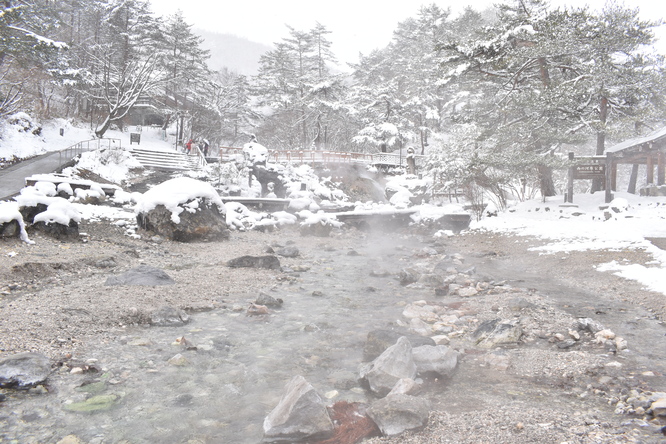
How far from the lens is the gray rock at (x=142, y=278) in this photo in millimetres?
6953

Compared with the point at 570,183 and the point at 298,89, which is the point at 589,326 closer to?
the point at 570,183

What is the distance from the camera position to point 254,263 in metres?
9.67

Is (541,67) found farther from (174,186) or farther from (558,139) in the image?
(174,186)

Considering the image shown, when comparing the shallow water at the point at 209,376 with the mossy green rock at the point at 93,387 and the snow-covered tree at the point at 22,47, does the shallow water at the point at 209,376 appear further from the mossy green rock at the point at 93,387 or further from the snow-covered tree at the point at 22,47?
the snow-covered tree at the point at 22,47

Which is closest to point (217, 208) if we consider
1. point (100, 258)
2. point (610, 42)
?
point (100, 258)

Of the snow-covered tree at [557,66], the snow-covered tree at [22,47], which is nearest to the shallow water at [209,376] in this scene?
the snow-covered tree at [557,66]

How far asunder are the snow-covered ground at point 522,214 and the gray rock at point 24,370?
20.1ft

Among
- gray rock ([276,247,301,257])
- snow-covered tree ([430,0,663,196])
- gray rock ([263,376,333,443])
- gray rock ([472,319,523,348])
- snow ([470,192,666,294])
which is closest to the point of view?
gray rock ([263,376,333,443])

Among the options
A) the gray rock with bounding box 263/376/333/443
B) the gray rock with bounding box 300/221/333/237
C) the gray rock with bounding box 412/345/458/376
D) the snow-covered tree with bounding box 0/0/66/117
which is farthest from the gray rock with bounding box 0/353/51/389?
the snow-covered tree with bounding box 0/0/66/117

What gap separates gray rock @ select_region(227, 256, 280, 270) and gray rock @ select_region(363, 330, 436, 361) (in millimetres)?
5042

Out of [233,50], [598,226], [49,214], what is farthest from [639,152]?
[233,50]

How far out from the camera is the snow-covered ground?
9773 mm

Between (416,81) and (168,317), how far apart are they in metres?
39.6

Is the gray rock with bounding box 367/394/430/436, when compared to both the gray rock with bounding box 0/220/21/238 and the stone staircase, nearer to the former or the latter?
the gray rock with bounding box 0/220/21/238
